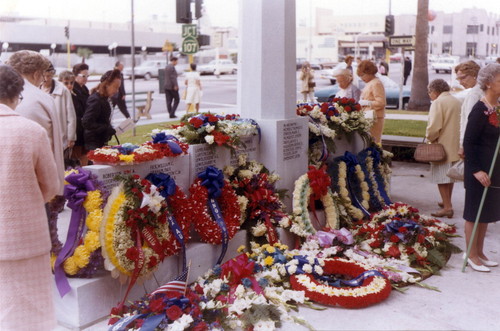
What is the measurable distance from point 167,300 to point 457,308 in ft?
7.79

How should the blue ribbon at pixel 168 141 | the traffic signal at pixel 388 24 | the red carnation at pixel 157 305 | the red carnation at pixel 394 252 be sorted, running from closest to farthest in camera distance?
the red carnation at pixel 157 305, the blue ribbon at pixel 168 141, the red carnation at pixel 394 252, the traffic signal at pixel 388 24

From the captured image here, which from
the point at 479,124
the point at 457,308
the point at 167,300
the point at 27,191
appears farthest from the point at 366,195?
the point at 27,191

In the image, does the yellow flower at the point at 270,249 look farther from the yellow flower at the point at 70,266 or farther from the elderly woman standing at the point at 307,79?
the elderly woman standing at the point at 307,79

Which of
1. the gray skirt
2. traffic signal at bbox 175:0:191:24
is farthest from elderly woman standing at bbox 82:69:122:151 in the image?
traffic signal at bbox 175:0:191:24

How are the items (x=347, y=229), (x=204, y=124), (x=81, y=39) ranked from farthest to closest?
(x=81, y=39)
(x=347, y=229)
(x=204, y=124)

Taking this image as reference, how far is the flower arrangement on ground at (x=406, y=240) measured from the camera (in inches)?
230

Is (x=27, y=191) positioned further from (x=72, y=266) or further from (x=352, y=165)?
(x=352, y=165)

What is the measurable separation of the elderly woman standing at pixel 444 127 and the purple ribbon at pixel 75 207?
4724 millimetres

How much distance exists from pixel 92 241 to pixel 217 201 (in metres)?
1.51

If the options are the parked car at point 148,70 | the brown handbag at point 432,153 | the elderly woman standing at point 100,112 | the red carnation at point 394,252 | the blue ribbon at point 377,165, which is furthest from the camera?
the parked car at point 148,70

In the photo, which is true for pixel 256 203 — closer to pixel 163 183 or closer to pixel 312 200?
pixel 312 200

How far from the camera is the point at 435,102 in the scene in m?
7.52

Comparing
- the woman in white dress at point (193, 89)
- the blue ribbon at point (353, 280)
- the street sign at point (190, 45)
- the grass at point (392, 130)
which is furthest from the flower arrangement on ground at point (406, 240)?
the woman in white dress at point (193, 89)

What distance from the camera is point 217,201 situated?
18.7 ft
